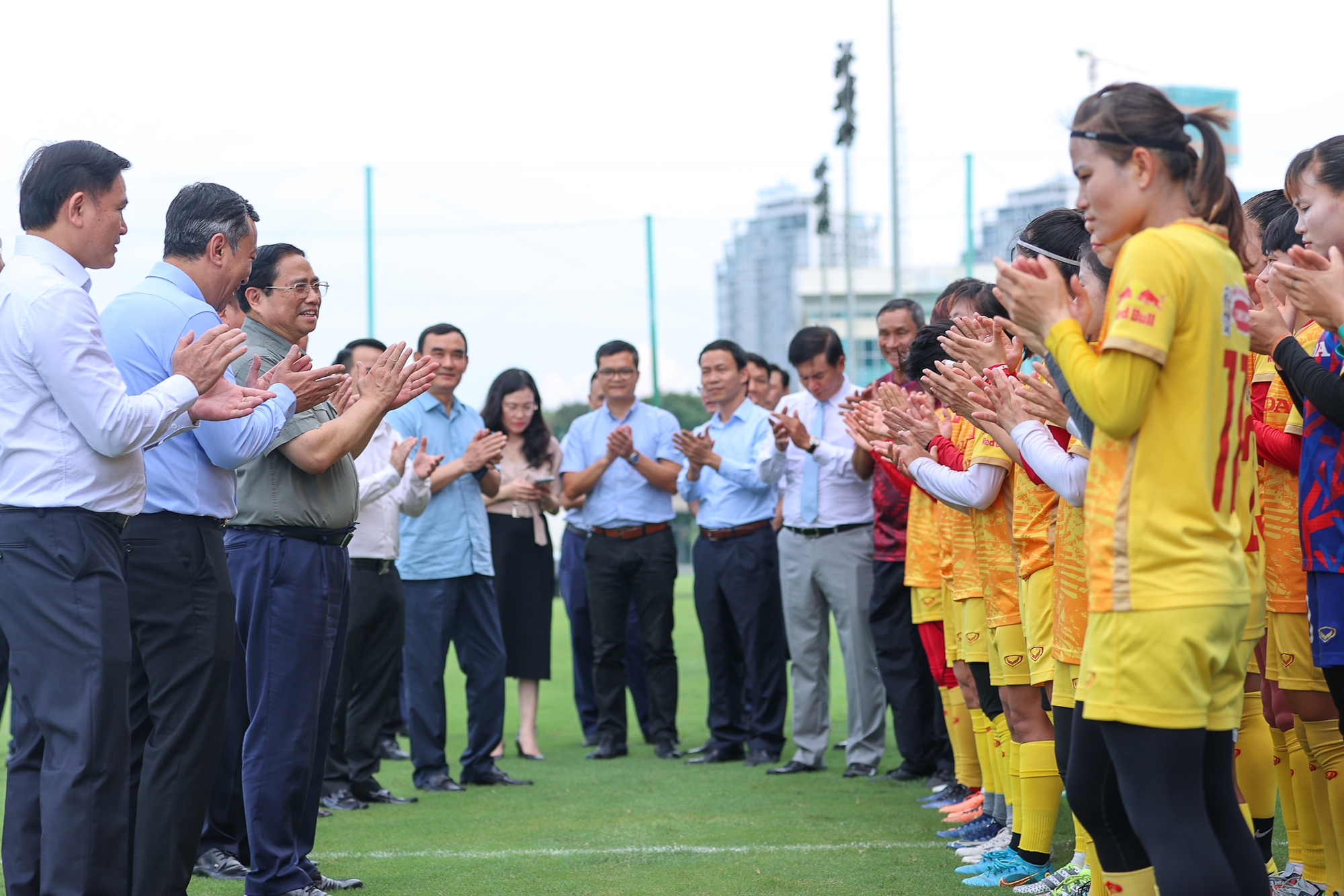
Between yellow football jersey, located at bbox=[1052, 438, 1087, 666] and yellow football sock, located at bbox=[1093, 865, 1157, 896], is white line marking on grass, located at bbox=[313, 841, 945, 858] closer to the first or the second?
yellow football jersey, located at bbox=[1052, 438, 1087, 666]

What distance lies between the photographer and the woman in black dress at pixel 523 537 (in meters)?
7.18

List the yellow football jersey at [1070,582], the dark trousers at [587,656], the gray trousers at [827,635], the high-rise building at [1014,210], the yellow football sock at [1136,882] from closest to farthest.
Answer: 1. the yellow football sock at [1136,882]
2. the yellow football jersey at [1070,582]
3. the gray trousers at [827,635]
4. the dark trousers at [587,656]
5. the high-rise building at [1014,210]

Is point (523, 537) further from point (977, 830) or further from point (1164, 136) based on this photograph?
point (1164, 136)

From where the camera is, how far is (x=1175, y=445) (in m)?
2.05

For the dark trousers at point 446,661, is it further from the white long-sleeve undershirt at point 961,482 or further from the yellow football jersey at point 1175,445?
the yellow football jersey at point 1175,445

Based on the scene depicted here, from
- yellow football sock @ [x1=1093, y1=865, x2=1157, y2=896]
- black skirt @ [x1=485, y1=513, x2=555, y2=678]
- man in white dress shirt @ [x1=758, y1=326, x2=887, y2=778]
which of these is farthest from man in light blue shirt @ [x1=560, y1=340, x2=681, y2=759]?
yellow football sock @ [x1=1093, y1=865, x2=1157, y2=896]

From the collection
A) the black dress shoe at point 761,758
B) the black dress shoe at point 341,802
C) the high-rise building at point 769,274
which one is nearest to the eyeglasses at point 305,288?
the black dress shoe at point 341,802

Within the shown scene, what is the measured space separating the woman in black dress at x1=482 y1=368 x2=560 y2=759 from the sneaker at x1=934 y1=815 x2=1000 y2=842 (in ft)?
10.3

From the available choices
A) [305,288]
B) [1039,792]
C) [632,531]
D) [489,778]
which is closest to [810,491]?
[632,531]

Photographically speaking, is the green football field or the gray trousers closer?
the green football field

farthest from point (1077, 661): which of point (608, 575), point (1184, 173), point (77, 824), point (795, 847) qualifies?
point (608, 575)

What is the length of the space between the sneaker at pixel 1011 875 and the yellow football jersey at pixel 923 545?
57.6 inches

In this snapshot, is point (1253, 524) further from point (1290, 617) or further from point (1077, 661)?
point (1290, 617)

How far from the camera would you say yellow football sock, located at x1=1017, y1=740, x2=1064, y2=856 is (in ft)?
12.1
